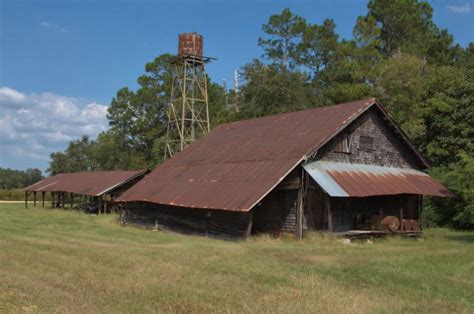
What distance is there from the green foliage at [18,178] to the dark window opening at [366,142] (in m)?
98.9

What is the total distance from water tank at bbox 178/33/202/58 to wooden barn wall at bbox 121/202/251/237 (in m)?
16.1

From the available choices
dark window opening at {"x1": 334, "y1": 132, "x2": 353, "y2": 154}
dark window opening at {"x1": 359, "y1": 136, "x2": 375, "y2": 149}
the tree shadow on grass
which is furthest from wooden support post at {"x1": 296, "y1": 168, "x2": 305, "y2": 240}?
the tree shadow on grass

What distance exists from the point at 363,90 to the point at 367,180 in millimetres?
20359

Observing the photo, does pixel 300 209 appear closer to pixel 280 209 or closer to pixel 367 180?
pixel 280 209

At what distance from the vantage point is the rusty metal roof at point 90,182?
37.1 meters

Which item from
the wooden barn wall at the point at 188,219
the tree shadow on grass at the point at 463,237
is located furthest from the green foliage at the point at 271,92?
the tree shadow on grass at the point at 463,237

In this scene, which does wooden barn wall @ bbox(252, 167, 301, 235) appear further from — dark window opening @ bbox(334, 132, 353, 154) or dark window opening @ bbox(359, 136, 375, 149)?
dark window opening @ bbox(359, 136, 375, 149)

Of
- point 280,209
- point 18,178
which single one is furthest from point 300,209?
point 18,178

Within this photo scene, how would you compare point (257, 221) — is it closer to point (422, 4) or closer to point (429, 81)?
point (429, 81)

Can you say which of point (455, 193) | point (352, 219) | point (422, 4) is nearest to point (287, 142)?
point (352, 219)

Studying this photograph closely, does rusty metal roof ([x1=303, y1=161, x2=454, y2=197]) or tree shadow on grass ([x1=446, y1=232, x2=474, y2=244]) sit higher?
rusty metal roof ([x1=303, y1=161, x2=454, y2=197])

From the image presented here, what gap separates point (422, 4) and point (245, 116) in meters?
24.8

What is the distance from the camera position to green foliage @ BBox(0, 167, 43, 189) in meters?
112

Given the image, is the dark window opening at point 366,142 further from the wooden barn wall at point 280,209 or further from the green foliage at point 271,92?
the green foliage at point 271,92
